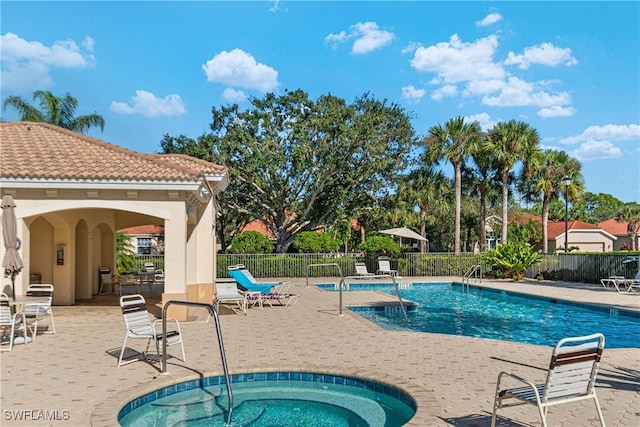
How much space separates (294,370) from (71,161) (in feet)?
29.7

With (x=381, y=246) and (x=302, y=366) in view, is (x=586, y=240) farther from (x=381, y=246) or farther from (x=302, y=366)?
(x=302, y=366)

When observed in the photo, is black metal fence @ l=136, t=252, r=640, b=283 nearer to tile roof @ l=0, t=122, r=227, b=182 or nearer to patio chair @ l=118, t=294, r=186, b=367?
tile roof @ l=0, t=122, r=227, b=182

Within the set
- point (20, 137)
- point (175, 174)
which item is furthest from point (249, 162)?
point (175, 174)

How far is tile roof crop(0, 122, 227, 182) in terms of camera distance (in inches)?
497

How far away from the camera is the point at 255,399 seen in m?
7.32

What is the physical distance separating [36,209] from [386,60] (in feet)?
39.1

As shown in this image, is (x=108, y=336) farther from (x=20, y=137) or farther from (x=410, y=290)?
(x=410, y=290)

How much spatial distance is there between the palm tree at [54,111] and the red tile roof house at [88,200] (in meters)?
20.8

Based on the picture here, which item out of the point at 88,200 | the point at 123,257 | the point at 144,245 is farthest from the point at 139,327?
the point at 144,245

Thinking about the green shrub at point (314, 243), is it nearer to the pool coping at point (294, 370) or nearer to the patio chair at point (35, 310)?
the patio chair at point (35, 310)

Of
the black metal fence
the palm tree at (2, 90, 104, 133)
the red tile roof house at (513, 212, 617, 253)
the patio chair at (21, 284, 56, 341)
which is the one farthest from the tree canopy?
the red tile roof house at (513, 212, 617, 253)

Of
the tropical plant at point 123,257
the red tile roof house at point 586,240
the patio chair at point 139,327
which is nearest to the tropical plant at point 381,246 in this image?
the tropical plant at point 123,257

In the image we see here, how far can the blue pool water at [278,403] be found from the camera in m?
6.48

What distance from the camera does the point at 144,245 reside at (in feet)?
196
